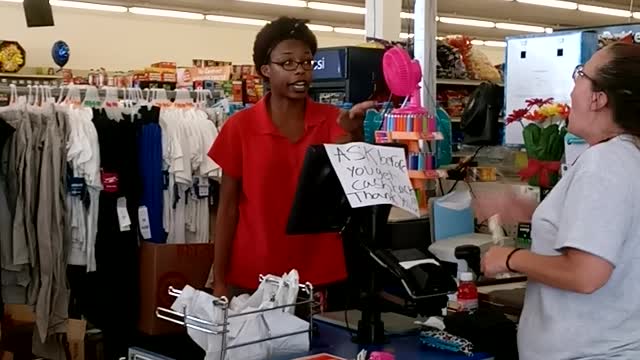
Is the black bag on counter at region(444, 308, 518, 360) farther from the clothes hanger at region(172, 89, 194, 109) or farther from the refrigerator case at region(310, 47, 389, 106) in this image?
the clothes hanger at region(172, 89, 194, 109)

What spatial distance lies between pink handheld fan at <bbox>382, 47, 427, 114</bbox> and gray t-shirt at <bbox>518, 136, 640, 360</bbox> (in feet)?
5.12

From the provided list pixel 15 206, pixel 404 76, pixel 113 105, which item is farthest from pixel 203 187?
pixel 404 76

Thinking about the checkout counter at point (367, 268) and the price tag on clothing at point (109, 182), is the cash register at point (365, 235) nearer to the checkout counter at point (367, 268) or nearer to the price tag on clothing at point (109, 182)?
the checkout counter at point (367, 268)

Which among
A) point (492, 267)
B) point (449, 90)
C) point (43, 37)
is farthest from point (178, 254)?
point (43, 37)

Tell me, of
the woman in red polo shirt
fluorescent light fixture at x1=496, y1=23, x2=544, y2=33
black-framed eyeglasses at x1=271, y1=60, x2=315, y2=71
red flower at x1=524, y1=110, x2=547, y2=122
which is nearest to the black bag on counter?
the woman in red polo shirt

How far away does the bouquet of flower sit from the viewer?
2.96 metres

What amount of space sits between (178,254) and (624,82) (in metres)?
3.10

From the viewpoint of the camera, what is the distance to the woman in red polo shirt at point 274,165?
2.46 m

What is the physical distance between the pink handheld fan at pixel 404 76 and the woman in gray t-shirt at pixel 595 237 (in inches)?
60.3

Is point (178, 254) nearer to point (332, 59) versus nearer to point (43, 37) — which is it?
point (332, 59)

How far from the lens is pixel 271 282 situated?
199 cm

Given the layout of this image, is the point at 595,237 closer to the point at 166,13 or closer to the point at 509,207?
the point at 509,207

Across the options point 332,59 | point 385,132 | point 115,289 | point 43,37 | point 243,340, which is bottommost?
point 115,289

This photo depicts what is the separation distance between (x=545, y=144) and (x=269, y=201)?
112 centimetres
